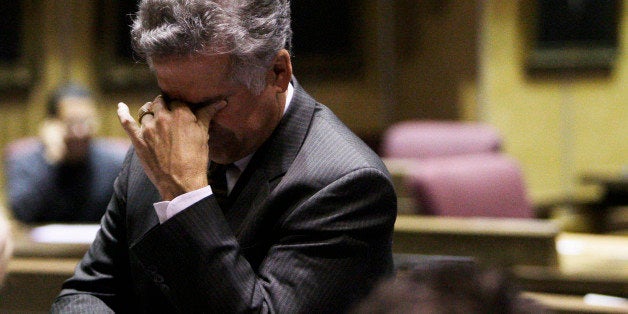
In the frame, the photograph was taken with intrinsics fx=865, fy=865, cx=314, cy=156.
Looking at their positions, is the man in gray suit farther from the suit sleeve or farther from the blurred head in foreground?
the blurred head in foreground

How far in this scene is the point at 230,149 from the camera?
4.66 feet

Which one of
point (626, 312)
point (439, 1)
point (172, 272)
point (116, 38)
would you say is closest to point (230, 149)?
point (172, 272)

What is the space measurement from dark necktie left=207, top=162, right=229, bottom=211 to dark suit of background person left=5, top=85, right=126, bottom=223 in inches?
94.1

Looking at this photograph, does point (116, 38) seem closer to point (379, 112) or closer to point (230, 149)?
point (379, 112)

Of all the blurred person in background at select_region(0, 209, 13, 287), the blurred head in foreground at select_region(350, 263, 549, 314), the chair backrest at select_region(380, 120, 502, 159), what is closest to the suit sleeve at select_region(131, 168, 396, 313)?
the blurred person in background at select_region(0, 209, 13, 287)

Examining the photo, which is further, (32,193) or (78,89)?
(78,89)

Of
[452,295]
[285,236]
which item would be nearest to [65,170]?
[285,236]

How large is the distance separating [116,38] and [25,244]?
15.1 feet

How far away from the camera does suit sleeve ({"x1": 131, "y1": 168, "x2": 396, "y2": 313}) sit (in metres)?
1.27

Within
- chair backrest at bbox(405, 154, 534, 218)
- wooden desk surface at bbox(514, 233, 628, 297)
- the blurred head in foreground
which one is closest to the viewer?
the blurred head in foreground

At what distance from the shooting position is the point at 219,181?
1466 millimetres

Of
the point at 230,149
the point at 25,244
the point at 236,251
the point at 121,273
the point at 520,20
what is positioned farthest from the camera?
the point at 520,20

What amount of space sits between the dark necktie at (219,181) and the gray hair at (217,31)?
18 centimetres

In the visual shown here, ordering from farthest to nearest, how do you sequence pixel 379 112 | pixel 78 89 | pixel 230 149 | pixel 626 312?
pixel 379 112 < pixel 78 89 < pixel 626 312 < pixel 230 149
